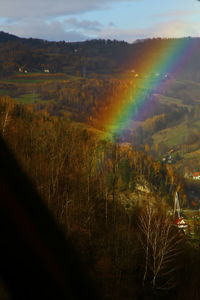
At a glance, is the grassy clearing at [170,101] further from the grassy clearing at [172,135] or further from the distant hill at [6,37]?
the distant hill at [6,37]

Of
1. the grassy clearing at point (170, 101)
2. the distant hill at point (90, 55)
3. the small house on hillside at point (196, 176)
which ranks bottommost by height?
the small house on hillside at point (196, 176)

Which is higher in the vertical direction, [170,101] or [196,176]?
[170,101]

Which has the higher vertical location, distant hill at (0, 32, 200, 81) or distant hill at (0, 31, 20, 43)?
distant hill at (0, 31, 20, 43)

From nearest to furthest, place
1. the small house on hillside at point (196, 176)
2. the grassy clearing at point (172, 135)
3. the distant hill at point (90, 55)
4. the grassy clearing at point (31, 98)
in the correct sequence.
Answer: the small house on hillside at point (196, 176), the grassy clearing at point (31, 98), the grassy clearing at point (172, 135), the distant hill at point (90, 55)

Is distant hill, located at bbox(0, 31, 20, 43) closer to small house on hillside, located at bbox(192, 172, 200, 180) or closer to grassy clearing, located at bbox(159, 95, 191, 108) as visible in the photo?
grassy clearing, located at bbox(159, 95, 191, 108)

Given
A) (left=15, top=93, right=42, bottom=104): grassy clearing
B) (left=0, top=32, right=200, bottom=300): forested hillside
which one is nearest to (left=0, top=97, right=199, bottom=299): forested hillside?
(left=0, top=32, right=200, bottom=300): forested hillside

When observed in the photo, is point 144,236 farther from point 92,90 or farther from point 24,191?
point 92,90

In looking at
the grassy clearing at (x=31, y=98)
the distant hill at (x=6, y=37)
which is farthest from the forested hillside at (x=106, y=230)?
the distant hill at (x=6, y=37)

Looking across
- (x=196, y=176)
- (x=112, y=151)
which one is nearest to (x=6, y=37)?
(x=196, y=176)

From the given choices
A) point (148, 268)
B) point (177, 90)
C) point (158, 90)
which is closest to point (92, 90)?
point (158, 90)

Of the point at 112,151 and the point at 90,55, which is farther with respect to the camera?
the point at 90,55

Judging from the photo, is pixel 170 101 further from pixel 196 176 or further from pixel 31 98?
pixel 31 98
